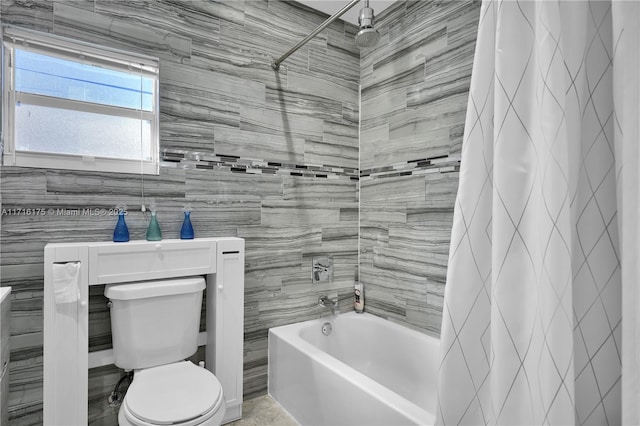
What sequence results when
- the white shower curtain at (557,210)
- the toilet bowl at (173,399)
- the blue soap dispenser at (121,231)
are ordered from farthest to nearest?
1. the blue soap dispenser at (121,231)
2. the toilet bowl at (173,399)
3. the white shower curtain at (557,210)

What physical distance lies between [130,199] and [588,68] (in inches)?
76.3

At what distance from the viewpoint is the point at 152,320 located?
1701 millimetres

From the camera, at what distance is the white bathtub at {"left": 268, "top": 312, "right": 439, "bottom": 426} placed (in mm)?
1515

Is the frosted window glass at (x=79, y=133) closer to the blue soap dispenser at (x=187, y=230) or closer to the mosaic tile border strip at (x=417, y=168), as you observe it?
the blue soap dispenser at (x=187, y=230)

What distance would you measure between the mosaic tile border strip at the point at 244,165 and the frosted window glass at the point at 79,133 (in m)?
0.14

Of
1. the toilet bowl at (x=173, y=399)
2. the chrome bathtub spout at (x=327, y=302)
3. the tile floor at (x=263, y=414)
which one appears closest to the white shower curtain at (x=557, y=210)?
the toilet bowl at (x=173, y=399)

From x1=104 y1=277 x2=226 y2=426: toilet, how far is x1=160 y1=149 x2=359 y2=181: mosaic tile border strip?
666 millimetres

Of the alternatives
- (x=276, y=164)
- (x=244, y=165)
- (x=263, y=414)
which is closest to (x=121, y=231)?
(x=244, y=165)

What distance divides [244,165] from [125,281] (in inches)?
37.2

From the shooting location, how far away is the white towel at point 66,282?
150 cm

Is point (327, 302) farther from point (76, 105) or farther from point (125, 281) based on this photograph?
point (76, 105)

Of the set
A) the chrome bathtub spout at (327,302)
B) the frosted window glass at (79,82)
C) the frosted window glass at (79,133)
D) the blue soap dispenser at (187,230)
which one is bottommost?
the chrome bathtub spout at (327,302)

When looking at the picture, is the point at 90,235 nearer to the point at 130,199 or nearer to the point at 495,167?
the point at 130,199

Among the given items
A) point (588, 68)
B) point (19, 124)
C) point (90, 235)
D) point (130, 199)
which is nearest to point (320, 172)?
point (130, 199)
